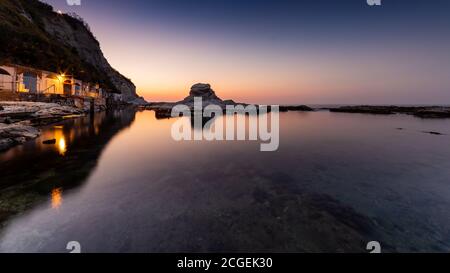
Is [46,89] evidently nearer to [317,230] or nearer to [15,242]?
[15,242]

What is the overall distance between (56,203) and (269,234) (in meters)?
8.23

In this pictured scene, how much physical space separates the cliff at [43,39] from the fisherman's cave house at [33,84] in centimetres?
220

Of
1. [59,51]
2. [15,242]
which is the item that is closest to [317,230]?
[15,242]

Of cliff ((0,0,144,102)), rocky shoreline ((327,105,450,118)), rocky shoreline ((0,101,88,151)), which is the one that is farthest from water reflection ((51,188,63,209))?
rocky shoreline ((327,105,450,118))

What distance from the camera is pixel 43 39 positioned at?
5866cm

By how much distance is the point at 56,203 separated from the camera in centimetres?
775

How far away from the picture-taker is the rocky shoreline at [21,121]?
54.9ft

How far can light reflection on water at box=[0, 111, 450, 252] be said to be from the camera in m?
5.78

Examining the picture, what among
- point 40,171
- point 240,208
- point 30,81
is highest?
point 30,81

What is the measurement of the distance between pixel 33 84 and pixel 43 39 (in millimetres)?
27600

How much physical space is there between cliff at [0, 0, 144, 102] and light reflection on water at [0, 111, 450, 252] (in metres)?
45.9

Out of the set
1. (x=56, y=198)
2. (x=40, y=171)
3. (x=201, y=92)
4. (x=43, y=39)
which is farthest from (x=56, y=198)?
(x=201, y=92)
